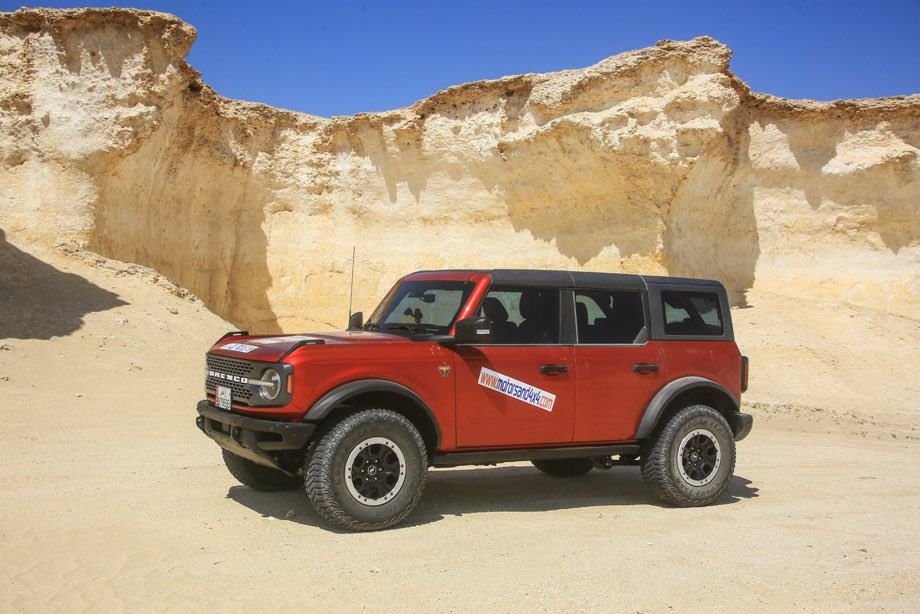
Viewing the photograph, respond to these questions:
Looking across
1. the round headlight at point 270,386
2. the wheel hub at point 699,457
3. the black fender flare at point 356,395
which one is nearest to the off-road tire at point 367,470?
the black fender flare at point 356,395

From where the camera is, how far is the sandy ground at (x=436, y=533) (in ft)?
13.8

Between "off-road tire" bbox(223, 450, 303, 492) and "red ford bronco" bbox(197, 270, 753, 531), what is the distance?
15 mm

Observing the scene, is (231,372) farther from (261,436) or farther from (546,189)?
(546,189)

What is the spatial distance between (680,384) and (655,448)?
594 millimetres

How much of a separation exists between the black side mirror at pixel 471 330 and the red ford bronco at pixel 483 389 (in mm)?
11

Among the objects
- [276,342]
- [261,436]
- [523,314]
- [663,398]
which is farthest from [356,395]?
[663,398]

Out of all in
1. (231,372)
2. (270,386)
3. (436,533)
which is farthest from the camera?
(231,372)

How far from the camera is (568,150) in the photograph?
22.9 m

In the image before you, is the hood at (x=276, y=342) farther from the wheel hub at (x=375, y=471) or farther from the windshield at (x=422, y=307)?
the wheel hub at (x=375, y=471)

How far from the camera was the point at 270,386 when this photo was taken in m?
5.29

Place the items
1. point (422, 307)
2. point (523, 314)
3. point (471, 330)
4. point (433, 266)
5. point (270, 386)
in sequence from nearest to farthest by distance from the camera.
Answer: point (270, 386) → point (471, 330) → point (523, 314) → point (422, 307) → point (433, 266)

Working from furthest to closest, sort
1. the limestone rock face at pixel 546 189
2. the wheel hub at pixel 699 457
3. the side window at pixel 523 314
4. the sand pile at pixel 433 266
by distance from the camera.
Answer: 1. the limestone rock face at pixel 546 189
2. the wheel hub at pixel 699 457
3. the side window at pixel 523 314
4. the sand pile at pixel 433 266

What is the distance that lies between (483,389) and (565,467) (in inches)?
98.3

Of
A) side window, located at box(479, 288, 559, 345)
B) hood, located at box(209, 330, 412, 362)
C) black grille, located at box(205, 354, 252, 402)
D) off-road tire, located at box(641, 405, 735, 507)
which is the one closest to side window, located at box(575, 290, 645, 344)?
side window, located at box(479, 288, 559, 345)
